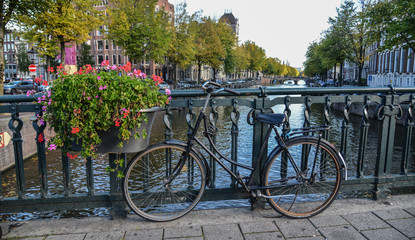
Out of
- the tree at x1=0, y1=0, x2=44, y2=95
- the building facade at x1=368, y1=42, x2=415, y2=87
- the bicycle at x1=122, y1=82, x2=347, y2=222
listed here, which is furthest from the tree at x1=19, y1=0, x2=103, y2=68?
the building facade at x1=368, y1=42, x2=415, y2=87

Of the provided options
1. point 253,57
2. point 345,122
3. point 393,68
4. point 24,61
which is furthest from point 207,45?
point 24,61

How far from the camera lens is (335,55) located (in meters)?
35.8

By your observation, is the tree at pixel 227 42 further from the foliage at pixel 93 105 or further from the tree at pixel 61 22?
the foliage at pixel 93 105

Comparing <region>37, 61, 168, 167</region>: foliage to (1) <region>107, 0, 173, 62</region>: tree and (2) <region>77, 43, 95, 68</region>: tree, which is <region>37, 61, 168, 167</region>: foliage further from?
(2) <region>77, 43, 95, 68</region>: tree

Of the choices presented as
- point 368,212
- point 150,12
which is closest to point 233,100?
point 368,212

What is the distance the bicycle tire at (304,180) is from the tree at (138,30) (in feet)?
87.7

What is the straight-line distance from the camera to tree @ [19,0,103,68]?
720 inches

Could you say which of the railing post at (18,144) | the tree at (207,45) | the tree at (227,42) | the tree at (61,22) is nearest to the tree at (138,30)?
the tree at (61,22)

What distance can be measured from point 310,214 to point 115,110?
6.75ft

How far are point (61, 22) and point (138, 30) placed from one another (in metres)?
10.6

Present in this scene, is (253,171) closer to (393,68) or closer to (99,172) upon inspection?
(99,172)

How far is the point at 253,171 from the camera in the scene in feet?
10.6

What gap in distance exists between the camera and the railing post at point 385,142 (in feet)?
11.6

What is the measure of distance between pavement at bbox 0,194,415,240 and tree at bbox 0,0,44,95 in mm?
13712
